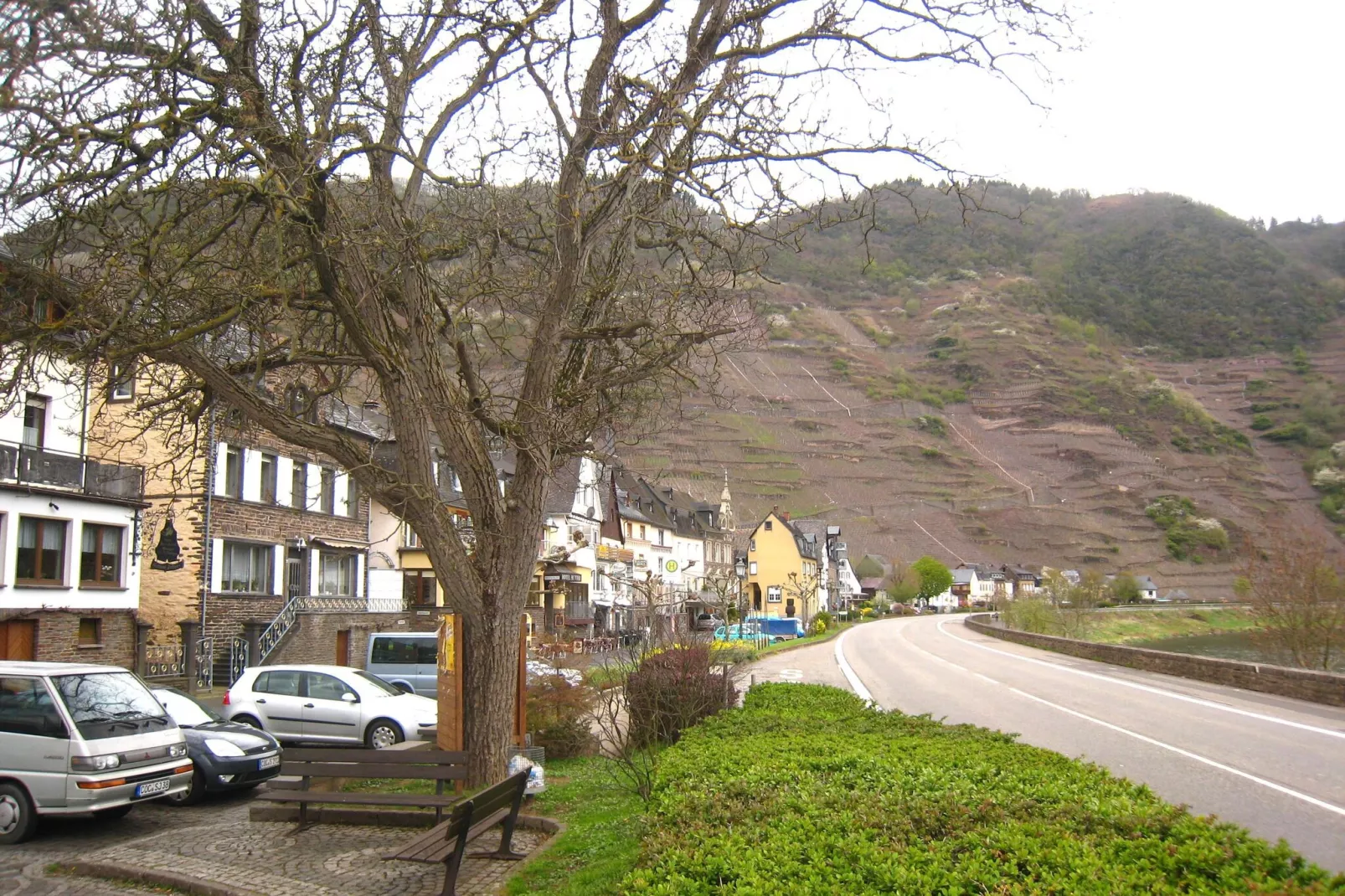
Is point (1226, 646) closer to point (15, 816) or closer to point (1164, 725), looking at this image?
point (1164, 725)

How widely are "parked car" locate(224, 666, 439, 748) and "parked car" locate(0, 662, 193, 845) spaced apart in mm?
6034

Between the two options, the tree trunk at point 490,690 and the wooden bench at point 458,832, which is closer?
the wooden bench at point 458,832

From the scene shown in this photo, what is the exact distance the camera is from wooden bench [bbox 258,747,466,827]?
9.07 m

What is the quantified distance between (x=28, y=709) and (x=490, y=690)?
16.0 feet

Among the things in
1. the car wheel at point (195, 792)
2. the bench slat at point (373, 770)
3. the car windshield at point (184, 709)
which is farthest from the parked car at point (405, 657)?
the bench slat at point (373, 770)

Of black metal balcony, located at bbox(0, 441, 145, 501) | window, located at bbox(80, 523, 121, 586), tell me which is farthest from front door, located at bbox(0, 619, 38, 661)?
black metal balcony, located at bbox(0, 441, 145, 501)

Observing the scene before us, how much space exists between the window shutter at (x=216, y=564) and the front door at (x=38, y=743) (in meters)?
20.2

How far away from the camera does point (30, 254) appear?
9461mm

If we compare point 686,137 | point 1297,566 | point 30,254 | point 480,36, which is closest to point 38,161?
point 30,254

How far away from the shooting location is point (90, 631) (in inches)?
1008

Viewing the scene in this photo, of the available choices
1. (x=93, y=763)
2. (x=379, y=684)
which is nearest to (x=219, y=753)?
(x=93, y=763)

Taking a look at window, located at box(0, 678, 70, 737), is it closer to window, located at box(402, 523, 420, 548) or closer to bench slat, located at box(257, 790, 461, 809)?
bench slat, located at box(257, 790, 461, 809)

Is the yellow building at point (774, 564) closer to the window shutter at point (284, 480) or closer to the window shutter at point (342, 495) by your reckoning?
the window shutter at point (342, 495)

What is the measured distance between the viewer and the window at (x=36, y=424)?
81.3 feet
